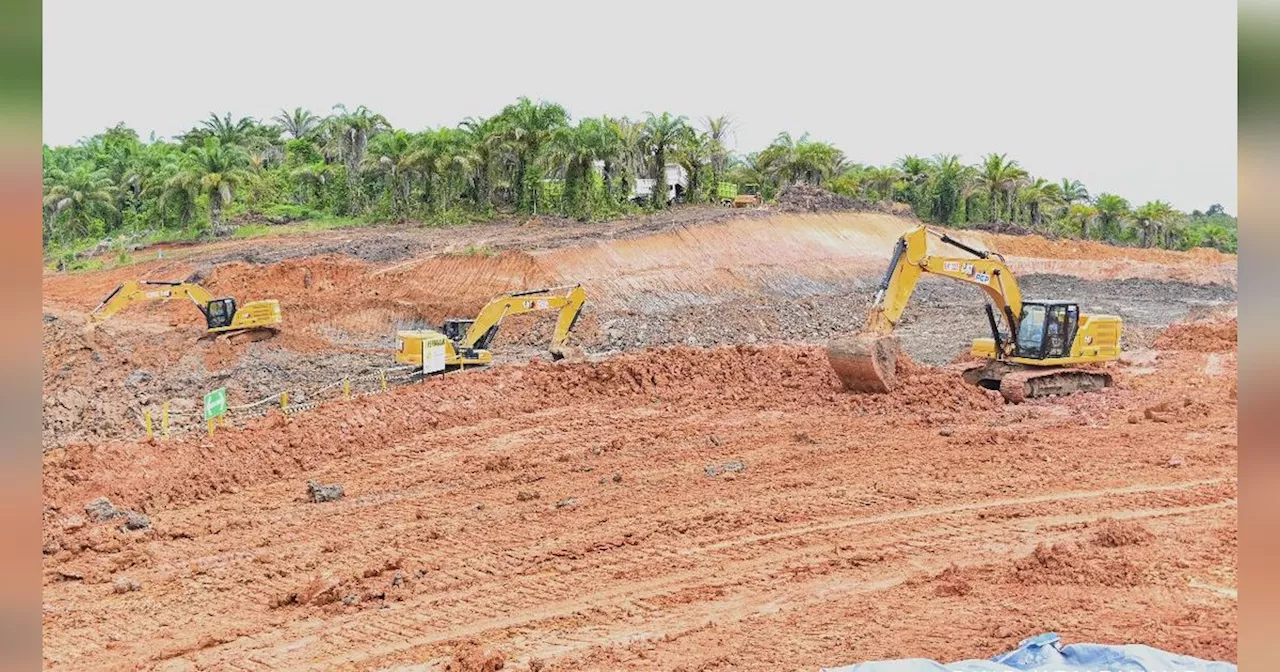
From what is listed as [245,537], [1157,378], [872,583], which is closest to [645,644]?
[872,583]

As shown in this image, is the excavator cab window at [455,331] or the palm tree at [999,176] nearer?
the excavator cab window at [455,331]

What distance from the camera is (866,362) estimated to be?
16.2 metres

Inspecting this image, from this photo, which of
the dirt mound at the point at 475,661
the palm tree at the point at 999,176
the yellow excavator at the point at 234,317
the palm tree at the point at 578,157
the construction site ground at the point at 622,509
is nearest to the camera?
the dirt mound at the point at 475,661

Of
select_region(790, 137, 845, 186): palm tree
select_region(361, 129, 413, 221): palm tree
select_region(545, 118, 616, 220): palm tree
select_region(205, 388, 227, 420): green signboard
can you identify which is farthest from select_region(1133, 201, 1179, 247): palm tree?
select_region(205, 388, 227, 420): green signboard

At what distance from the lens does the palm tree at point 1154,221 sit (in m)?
53.4

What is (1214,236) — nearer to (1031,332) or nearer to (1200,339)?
(1200,339)

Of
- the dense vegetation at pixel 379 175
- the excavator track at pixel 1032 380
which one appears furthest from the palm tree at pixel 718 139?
the excavator track at pixel 1032 380

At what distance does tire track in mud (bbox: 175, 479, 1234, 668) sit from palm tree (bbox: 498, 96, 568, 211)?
27689mm

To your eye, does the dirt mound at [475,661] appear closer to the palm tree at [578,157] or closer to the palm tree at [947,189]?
the palm tree at [578,157]

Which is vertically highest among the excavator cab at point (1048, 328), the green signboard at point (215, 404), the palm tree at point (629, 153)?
the palm tree at point (629, 153)

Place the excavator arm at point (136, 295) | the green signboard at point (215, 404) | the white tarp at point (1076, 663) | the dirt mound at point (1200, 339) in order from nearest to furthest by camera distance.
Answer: the white tarp at point (1076, 663)
the green signboard at point (215, 404)
the excavator arm at point (136, 295)
the dirt mound at point (1200, 339)

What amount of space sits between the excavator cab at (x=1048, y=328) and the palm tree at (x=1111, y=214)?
4059cm

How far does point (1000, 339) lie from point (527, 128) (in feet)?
75.6

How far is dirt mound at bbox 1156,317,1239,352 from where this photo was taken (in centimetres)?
2298
